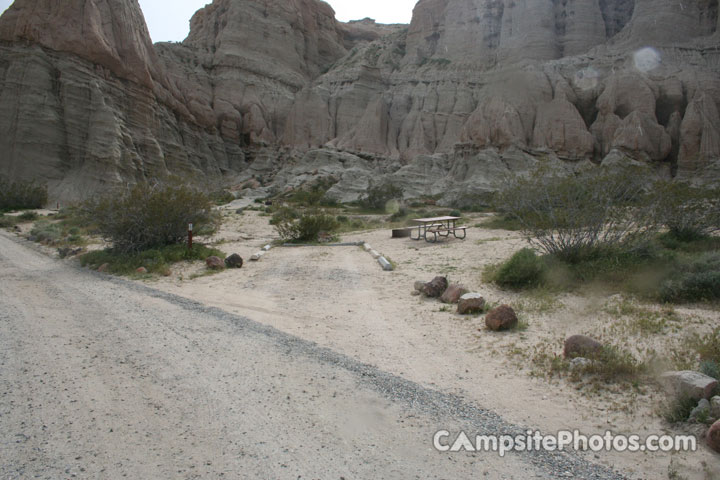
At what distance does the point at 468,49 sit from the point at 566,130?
24.5 meters

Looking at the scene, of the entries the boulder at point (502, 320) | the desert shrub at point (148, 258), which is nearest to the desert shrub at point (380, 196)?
the desert shrub at point (148, 258)

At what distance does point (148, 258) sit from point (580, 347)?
10522mm

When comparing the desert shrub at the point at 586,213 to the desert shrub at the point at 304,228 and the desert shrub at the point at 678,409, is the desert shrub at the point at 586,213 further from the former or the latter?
the desert shrub at the point at 304,228

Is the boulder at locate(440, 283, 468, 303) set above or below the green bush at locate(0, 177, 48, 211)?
below

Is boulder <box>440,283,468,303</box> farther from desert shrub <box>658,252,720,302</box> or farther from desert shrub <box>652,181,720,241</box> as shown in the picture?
desert shrub <box>652,181,720,241</box>

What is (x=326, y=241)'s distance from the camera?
16.2 meters

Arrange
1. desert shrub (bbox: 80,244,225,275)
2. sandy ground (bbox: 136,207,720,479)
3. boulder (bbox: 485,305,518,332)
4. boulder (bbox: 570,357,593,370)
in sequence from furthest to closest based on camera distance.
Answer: desert shrub (bbox: 80,244,225,275) → boulder (bbox: 485,305,518,332) → boulder (bbox: 570,357,593,370) → sandy ground (bbox: 136,207,720,479)

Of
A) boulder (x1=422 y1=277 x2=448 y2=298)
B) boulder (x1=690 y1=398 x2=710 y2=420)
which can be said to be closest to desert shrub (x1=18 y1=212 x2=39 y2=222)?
boulder (x1=422 y1=277 x2=448 y2=298)

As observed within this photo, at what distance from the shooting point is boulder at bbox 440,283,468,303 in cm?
695

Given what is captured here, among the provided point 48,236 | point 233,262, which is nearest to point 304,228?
point 233,262

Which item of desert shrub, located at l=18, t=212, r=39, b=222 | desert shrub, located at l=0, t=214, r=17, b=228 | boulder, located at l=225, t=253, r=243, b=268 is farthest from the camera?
desert shrub, located at l=18, t=212, r=39, b=222

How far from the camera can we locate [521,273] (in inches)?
301

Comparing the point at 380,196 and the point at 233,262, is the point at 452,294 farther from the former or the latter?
the point at 380,196

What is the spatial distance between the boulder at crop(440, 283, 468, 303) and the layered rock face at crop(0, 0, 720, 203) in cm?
2485
